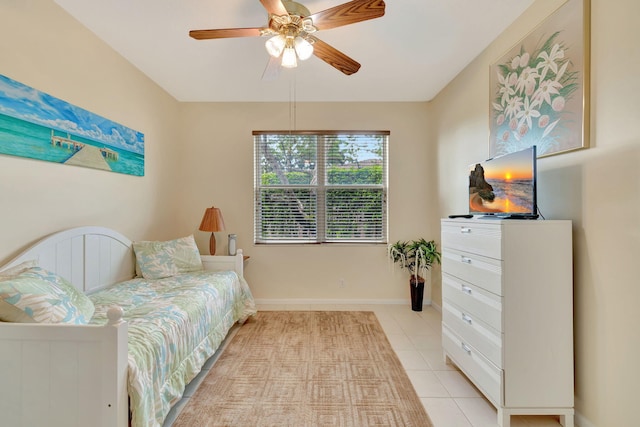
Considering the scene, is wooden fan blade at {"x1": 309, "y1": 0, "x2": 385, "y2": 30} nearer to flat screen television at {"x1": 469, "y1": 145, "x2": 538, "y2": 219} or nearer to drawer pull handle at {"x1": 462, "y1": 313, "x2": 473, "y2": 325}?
flat screen television at {"x1": 469, "y1": 145, "x2": 538, "y2": 219}

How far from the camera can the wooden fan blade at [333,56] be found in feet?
6.37

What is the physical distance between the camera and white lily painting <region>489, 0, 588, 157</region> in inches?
65.5

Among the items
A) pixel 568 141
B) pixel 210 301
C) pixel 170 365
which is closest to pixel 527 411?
pixel 568 141

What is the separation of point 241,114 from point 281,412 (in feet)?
11.0

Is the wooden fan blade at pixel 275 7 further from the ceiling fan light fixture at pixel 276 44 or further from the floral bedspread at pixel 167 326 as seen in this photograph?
the floral bedspread at pixel 167 326

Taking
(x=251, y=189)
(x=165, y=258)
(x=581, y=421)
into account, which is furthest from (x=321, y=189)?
(x=581, y=421)

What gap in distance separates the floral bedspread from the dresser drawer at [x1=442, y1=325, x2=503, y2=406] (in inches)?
72.4

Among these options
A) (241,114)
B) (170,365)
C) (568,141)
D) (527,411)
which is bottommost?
(527,411)

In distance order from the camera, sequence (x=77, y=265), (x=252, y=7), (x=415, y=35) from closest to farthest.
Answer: (x=252, y=7) < (x=77, y=265) < (x=415, y=35)

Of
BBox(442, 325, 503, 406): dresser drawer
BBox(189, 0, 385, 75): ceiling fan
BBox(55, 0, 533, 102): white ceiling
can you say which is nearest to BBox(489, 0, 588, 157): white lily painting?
BBox(55, 0, 533, 102): white ceiling

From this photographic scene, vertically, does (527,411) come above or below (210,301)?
below

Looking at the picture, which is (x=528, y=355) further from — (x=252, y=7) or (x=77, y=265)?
(x=77, y=265)

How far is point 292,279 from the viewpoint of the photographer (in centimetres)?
385

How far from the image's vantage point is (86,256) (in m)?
2.27
